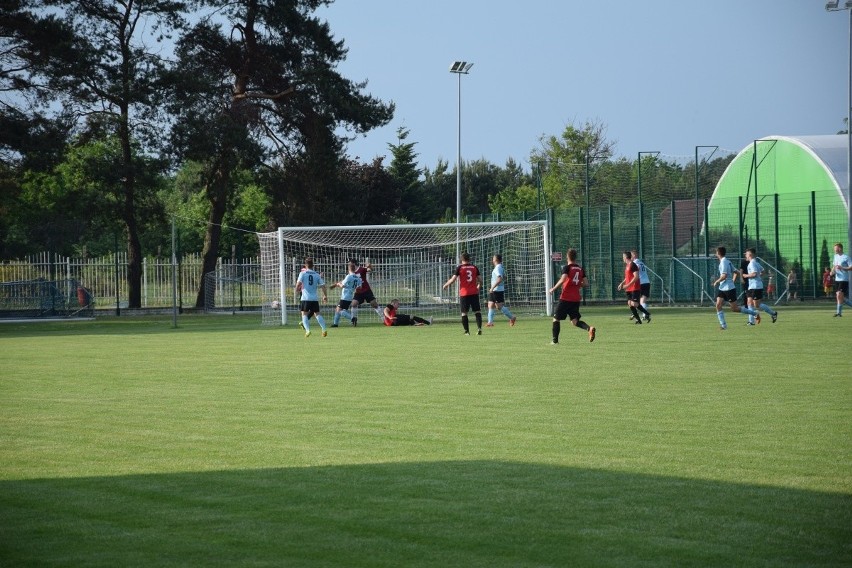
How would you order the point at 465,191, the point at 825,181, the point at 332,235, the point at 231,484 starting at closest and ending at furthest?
the point at 231,484, the point at 332,235, the point at 825,181, the point at 465,191

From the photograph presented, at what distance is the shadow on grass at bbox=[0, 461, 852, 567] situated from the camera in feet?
18.7

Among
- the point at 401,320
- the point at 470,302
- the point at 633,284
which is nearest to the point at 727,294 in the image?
the point at 633,284

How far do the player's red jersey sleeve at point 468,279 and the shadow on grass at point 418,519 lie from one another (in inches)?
729

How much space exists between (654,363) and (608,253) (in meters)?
30.2

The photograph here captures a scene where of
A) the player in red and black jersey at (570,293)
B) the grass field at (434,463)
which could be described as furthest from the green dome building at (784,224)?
the grass field at (434,463)

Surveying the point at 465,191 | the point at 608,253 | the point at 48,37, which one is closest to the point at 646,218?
the point at 608,253

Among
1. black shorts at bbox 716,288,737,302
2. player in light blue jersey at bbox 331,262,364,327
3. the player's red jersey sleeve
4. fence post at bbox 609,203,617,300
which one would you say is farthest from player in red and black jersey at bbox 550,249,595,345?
fence post at bbox 609,203,617,300

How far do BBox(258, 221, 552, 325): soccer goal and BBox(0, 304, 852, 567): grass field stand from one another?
876 inches

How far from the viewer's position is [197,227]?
68.8 metres

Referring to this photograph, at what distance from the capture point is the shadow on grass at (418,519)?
18.7ft

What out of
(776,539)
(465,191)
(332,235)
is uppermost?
(465,191)

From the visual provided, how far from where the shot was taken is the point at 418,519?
21.5ft

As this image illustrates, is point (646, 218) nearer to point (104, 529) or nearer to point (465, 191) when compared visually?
point (104, 529)

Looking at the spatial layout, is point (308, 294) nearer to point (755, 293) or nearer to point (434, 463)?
point (755, 293)
